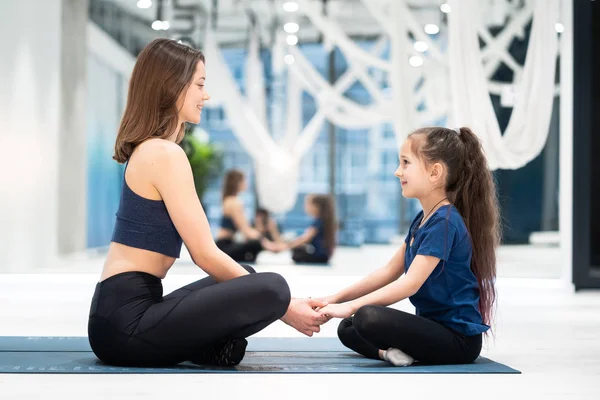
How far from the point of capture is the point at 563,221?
203 inches

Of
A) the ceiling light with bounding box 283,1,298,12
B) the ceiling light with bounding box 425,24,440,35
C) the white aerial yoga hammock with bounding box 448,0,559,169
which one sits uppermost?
the ceiling light with bounding box 283,1,298,12

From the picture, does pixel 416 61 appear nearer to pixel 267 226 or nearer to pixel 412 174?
pixel 267 226

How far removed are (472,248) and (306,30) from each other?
26.0 feet

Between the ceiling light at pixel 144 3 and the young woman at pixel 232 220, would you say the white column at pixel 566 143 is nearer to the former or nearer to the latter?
the young woman at pixel 232 220

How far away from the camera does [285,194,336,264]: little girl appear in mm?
7754

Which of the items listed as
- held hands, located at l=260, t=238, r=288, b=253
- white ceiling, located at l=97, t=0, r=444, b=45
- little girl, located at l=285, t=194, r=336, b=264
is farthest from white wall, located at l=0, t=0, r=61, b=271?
little girl, located at l=285, t=194, r=336, b=264

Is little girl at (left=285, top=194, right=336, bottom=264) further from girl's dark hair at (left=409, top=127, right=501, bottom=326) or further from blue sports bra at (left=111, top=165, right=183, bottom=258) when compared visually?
blue sports bra at (left=111, top=165, right=183, bottom=258)

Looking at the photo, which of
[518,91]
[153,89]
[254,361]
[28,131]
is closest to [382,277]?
[254,361]

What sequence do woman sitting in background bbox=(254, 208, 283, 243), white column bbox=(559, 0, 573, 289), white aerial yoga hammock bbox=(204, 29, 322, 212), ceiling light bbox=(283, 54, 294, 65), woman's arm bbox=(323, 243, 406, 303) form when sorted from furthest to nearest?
woman sitting in background bbox=(254, 208, 283, 243) → ceiling light bbox=(283, 54, 294, 65) → white aerial yoga hammock bbox=(204, 29, 322, 212) → white column bbox=(559, 0, 573, 289) → woman's arm bbox=(323, 243, 406, 303)

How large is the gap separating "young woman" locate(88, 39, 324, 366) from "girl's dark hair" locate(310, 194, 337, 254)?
217 inches

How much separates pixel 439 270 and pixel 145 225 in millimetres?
825

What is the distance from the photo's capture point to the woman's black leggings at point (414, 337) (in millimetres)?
2211
